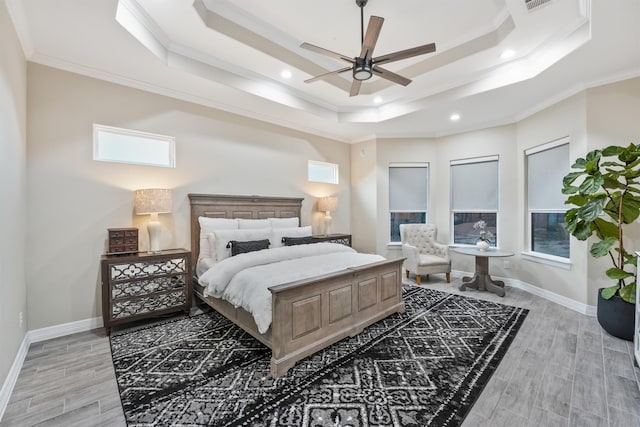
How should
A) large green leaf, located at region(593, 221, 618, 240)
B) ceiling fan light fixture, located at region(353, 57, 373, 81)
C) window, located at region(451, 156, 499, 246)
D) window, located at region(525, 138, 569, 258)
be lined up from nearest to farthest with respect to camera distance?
1. ceiling fan light fixture, located at region(353, 57, 373, 81)
2. large green leaf, located at region(593, 221, 618, 240)
3. window, located at region(525, 138, 569, 258)
4. window, located at region(451, 156, 499, 246)

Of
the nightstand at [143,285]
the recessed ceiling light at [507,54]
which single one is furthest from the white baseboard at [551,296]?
the nightstand at [143,285]

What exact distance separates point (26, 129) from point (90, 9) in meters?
1.48

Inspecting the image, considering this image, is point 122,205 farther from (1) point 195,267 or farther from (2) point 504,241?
(2) point 504,241

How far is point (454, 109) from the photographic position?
4.56 m

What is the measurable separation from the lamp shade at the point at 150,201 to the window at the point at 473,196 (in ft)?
17.3

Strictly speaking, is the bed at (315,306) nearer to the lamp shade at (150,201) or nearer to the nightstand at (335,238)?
the lamp shade at (150,201)

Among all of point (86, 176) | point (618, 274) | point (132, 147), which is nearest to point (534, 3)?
point (618, 274)

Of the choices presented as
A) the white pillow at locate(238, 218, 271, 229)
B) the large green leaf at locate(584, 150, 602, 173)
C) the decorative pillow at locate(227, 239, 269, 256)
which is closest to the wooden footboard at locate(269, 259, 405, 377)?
the decorative pillow at locate(227, 239, 269, 256)

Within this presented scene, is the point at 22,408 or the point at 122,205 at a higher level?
the point at 122,205

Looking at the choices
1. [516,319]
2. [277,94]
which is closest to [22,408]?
[277,94]

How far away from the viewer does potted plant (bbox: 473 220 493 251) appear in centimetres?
482

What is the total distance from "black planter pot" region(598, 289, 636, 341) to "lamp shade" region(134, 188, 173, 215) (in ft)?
16.8

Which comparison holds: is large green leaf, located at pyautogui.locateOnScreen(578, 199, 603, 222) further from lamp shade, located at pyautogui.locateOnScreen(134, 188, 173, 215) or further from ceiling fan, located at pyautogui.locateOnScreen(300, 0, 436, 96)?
lamp shade, located at pyautogui.locateOnScreen(134, 188, 173, 215)

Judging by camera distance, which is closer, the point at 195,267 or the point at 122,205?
the point at 122,205
